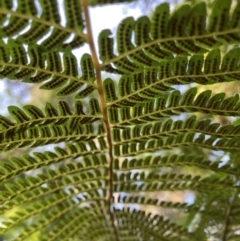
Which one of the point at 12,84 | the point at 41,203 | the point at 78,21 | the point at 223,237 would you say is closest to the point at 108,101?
the point at 78,21

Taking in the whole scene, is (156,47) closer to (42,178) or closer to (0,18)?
(0,18)

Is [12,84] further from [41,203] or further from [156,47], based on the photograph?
[156,47]

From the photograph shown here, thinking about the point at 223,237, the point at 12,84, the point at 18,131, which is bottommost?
the point at 223,237

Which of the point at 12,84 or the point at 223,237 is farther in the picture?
the point at 12,84

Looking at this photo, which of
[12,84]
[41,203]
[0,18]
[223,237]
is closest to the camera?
[0,18]

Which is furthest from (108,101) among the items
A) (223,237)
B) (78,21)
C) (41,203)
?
(223,237)

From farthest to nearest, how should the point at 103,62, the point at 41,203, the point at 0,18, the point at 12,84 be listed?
the point at 12,84 < the point at 41,203 < the point at 103,62 < the point at 0,18

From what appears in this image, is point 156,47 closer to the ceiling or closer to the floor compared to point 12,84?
closer to the floor
